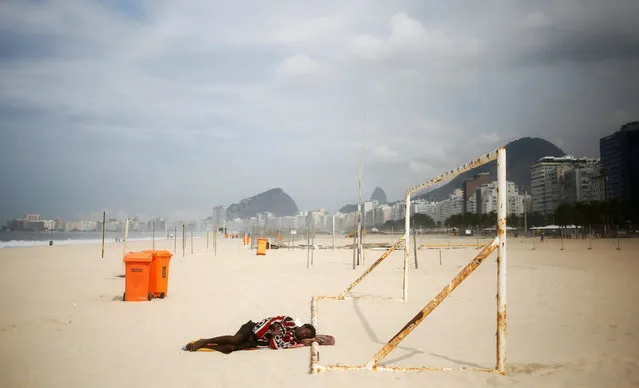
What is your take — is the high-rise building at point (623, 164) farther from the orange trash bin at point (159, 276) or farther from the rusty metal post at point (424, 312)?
the rusty metal post at point (424, 312)

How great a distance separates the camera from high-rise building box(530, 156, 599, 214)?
169m

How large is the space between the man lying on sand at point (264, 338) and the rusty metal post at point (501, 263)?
2.42 meters

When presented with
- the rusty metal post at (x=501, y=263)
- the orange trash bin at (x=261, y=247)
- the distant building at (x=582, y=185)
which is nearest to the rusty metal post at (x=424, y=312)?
the rusty metal post at (x=501, y=263)

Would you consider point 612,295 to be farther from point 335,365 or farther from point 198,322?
point 198,322

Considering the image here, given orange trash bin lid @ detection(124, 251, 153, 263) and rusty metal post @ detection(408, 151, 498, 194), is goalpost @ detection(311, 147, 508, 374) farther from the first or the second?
orange trash bin lid @ detection(124, 251, 153, 263)

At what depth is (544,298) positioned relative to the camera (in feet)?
33.2

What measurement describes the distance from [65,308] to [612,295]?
12228 millimetres

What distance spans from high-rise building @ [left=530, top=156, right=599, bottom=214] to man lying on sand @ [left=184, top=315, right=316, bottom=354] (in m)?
180

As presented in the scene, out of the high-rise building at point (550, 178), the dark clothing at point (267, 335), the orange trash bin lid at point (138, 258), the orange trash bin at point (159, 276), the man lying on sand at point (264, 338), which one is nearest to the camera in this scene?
the man lying on sand at point (264, 338)

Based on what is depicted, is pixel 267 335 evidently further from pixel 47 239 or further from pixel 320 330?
pixel 47 239

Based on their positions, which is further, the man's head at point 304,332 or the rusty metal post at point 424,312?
the man's head at point 304,332

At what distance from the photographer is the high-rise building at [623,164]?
505ft

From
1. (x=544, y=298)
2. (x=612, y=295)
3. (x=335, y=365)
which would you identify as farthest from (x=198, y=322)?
A: (x=612, y=295)

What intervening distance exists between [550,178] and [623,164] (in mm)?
24507
